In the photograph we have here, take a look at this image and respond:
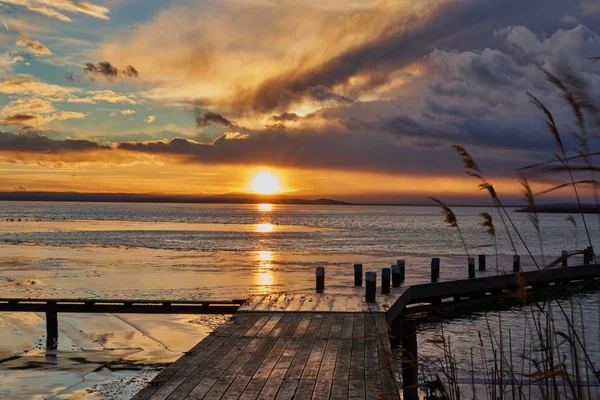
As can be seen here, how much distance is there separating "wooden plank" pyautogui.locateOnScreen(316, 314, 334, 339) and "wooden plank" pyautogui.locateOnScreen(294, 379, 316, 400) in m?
2.74

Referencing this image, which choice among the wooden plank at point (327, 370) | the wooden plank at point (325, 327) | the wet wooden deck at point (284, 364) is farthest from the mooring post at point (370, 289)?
the wooden plank at point (327, 370)

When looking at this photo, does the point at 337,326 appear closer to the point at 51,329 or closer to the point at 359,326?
the point at 359,326

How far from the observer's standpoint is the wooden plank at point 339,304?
12.0 m

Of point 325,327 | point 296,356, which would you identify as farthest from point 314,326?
point 296,356

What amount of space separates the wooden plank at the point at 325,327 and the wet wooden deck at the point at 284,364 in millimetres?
15

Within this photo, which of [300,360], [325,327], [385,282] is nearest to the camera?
[300,360]

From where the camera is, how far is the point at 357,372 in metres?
7.02

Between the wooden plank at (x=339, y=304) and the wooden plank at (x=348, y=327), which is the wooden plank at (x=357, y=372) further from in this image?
the wooden plank at (x=339, y=304)

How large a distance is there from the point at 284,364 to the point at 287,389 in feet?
3.70

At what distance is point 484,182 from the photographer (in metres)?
3.92

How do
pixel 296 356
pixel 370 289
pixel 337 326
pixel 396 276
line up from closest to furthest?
1. pixel 296 356
2. pixel 337 326
3. pixel 370 289
4. pixel 396 276

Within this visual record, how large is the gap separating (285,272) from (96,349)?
2044 centimetres

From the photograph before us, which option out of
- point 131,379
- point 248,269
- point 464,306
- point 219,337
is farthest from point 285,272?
point 219,337

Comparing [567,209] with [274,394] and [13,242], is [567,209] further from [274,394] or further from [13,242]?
[13,242]
